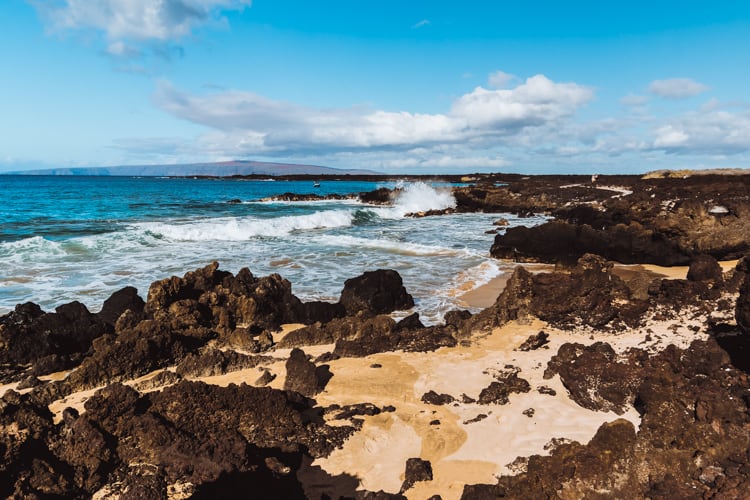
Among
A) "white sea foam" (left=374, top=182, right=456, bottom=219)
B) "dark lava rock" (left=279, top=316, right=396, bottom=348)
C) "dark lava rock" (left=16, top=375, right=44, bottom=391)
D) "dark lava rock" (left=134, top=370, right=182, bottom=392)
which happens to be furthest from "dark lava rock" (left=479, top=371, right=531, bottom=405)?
"white sea foam" (left=374, top=182, right=456, bottom=219)

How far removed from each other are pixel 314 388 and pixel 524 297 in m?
4.19

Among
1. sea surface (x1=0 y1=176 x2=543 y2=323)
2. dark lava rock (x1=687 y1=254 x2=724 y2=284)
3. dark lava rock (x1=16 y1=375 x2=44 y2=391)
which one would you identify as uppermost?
dark lava rock (x1=687 y1=254 x2=724 y2=284)

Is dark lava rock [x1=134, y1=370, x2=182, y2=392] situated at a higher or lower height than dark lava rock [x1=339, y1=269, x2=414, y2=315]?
lower

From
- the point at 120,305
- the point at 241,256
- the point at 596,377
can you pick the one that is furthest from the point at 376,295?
the point at 241,256

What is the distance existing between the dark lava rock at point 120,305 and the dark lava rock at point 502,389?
6.14 metres

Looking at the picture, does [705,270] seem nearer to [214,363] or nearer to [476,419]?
[476,419]

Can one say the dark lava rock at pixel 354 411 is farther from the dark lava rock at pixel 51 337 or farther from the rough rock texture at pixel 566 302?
the dark lava rock at pixel 51 337

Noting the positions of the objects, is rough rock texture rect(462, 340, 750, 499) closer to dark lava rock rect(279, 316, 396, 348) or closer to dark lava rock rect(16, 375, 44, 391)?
dark lava rock rect(279, 316, 396, 348)

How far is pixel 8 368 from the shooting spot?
6613mm

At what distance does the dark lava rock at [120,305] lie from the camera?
823cm

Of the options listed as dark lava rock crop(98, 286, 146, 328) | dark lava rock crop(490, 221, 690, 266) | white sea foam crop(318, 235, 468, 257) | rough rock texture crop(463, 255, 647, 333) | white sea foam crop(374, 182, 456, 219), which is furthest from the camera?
white sea foam crop(374, 182, 456, 219)

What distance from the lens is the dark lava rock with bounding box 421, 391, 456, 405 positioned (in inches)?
203

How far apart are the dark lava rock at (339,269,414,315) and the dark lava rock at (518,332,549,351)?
3.02 metres

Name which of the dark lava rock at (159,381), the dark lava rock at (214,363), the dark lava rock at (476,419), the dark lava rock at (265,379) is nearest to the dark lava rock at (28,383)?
the dark lava rock at (159,381)
